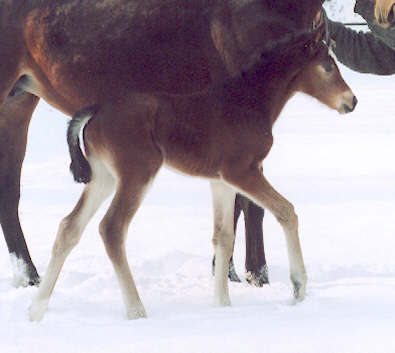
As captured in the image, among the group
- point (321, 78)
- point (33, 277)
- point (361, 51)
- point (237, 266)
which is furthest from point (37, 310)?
point (361, 51)

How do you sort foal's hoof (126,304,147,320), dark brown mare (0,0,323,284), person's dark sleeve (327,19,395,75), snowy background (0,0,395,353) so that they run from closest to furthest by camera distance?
snowy background (0,0,395,353), foal's hoof (126,304,147,320), dark brown mare (0,0,323,284), person's dark sleeve (327,19,395,75)

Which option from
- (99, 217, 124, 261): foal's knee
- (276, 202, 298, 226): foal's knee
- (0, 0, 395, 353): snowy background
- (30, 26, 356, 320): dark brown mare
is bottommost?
(0, 0, 395, 353): snowy background

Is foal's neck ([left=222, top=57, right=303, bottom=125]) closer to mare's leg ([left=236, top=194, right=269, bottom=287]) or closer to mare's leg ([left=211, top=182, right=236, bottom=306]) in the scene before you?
mare's leg ([left=211, top=182, right=236, bottom=306])

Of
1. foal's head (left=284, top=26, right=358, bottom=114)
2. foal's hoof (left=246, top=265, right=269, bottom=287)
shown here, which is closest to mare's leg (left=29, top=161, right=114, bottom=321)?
foal's head (left=284, top=26, right=358, bottom=114)

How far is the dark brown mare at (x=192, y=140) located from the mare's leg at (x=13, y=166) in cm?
102

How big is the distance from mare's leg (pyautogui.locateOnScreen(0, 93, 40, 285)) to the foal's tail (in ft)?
3.83

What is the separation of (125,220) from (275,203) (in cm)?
47

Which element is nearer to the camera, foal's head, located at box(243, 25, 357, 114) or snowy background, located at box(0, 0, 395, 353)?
snowy background, located at box(0, 0, 395, 353)

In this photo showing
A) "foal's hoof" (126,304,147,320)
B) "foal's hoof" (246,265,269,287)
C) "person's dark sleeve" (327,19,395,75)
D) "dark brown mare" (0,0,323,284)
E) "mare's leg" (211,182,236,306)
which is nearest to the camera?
"foal's hoof" (126,304,147,320)

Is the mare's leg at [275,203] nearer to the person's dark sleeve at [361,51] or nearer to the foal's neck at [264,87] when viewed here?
the foal's neck at [264,87]

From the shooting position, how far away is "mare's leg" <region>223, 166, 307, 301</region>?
2.97 meters

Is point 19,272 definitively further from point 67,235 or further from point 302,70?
point 302,70

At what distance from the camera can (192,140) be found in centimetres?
296

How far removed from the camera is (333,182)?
588 cm
